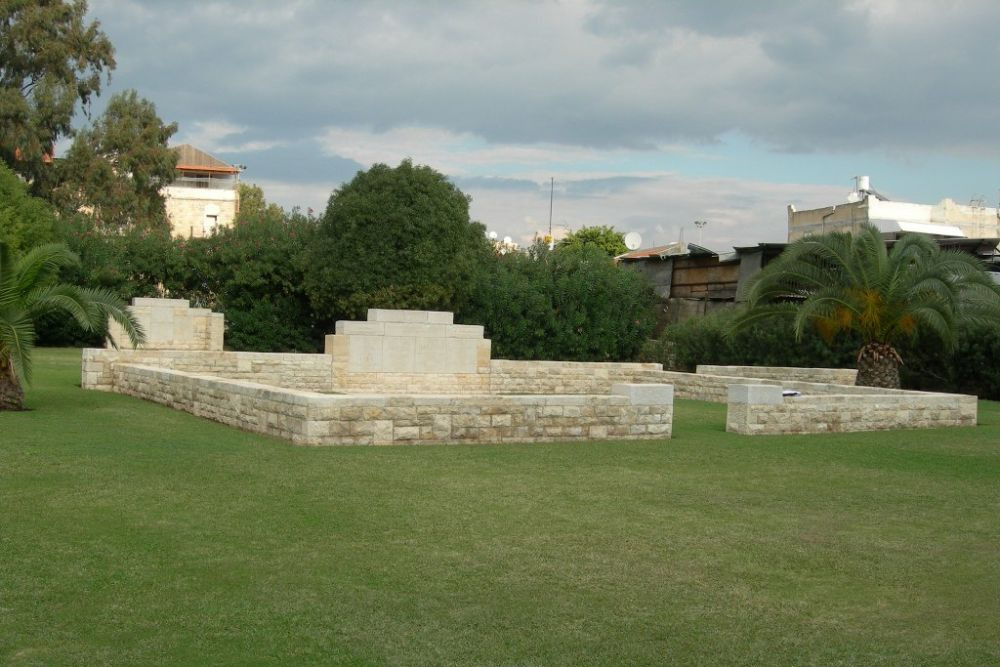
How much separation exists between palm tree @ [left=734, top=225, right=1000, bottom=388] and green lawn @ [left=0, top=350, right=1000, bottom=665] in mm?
10678

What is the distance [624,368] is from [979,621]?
20279 mm

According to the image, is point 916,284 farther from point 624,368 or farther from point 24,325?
point 24,325

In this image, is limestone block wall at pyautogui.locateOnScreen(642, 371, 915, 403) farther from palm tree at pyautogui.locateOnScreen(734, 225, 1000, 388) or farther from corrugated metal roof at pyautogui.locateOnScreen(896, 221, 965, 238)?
corrugated metal roof at pyautogui.locateOnScreen(896, 221, 965, 238)

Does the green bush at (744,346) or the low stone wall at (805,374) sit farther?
the green bush at (744,346)

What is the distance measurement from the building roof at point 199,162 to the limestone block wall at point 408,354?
54.2m

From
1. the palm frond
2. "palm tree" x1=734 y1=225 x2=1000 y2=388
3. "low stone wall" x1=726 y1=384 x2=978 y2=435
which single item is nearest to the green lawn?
the palm frond

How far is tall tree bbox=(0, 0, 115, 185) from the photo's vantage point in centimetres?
4034

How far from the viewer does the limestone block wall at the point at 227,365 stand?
1948 cm

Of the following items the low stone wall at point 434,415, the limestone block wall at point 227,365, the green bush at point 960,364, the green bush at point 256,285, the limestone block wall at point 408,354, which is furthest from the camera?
the green bush at point 256,285

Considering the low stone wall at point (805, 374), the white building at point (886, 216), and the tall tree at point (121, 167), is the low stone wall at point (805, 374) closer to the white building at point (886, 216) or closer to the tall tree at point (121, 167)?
the white building at point (886, 216)

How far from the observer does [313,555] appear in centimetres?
696

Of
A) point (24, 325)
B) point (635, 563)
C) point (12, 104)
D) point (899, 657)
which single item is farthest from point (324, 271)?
point (899, 657)

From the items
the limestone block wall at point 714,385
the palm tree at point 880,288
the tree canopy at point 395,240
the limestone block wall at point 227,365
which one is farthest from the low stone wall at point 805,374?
the limestone block wall at point 227,365

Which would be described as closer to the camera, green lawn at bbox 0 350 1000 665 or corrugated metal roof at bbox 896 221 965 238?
green lawn at bbox 0 350 1000 665
